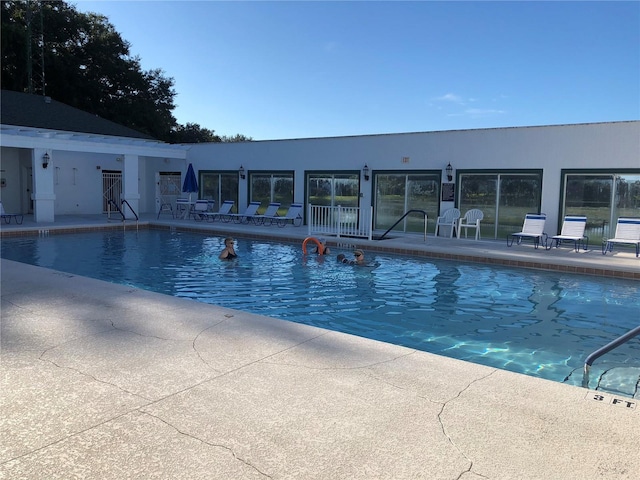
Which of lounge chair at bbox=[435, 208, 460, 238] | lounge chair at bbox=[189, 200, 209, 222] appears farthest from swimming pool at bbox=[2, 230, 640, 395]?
lounge chair at bbox=[189, 200, 209, 222]

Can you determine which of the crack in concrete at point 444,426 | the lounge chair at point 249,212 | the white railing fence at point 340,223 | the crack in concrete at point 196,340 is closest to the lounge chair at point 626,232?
the white railing fence at point 340,223

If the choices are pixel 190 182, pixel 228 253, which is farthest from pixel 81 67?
pixel 228 253

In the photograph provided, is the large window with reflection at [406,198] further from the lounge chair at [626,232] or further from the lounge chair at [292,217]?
the lounge chair at [626,232]

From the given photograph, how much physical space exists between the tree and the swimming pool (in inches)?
731

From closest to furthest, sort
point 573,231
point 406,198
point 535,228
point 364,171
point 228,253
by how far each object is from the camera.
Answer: point 228,253, point 573,231, point 535,228, point 406,198, point 364,171

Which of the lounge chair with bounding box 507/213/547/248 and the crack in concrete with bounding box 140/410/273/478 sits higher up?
the lounge chair with bounding box 507/213/547/248

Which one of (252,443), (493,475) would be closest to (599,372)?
(493,475)

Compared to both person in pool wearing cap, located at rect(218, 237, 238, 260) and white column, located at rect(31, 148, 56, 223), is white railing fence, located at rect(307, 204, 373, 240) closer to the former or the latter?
person in pool wearing cap, located at rect(218, 237, 238, 260)

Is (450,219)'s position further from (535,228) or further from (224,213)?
(224,213)

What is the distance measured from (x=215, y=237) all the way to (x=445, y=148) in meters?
6.89

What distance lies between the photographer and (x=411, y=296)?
7.41m

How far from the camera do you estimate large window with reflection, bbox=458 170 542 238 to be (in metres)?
12.7

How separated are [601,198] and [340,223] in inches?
248

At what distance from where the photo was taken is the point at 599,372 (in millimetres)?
4422
